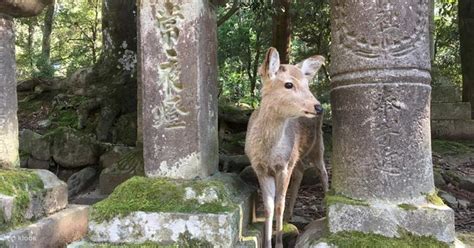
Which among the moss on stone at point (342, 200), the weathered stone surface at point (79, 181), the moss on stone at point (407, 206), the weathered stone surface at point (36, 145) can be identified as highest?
the weathered stone surface at point (36, 145)

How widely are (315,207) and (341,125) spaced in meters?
2.48

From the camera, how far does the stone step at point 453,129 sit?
8.25 meters

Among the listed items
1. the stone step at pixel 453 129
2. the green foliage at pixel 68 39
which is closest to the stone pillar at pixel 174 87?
the stone step at pixel 453 129

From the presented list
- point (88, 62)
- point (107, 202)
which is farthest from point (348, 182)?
point (88, 62)

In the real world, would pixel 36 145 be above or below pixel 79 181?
above

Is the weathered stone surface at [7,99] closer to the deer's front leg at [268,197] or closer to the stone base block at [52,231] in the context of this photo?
the stone base block at [52,231]

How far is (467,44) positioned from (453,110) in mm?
1455

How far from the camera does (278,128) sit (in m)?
2.96

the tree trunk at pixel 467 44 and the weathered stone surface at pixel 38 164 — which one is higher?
the tree trunk at pixel 467 44

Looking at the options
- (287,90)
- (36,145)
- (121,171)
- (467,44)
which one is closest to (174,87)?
(287,90)

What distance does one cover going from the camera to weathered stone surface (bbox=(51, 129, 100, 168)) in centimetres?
668

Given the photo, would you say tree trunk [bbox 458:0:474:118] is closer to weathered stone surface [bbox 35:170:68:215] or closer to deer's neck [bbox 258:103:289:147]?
deer's neck [bbox 258:103:289:147]

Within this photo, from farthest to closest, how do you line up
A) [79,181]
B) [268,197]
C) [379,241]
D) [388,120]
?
1. [79,181]
2. [268,197]
3. [388,120]
4. [379,241]

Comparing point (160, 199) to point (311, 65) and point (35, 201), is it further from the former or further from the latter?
point (311, 65)
